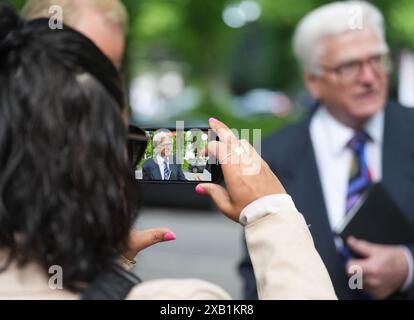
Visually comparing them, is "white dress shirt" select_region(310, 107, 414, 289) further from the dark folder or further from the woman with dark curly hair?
the woman with dark curly hair

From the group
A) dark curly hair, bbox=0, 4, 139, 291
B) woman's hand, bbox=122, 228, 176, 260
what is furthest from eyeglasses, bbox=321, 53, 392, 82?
dark curly hair, bbox=0, 4, 139, 291

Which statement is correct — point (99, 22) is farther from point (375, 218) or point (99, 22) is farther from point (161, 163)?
point (375, 218)

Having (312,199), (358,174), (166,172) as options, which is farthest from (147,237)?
(358,174)

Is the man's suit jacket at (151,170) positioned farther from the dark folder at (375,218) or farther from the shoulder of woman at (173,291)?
the dark folder at (375,218)

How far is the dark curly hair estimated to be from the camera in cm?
133

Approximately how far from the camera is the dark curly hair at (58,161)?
4.36ft

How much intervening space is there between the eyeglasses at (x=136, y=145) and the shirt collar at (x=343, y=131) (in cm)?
133

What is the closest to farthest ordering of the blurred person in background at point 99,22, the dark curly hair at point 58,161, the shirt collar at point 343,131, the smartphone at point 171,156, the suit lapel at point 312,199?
the dark curly hair at point 58,161 → the smartphone at point 171,156 → the blurred person in background at point 99,22 → the suit lapel at point 312,199 → the shirt collar at point 343,131

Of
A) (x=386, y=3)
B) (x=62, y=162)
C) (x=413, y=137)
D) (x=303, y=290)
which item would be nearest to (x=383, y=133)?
(x=413, y=137)

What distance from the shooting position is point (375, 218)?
2.62 m

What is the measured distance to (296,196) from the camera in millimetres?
2693

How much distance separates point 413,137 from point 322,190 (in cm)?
42

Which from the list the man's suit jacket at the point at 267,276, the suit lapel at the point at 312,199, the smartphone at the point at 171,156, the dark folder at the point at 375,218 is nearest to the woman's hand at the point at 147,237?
the smartphone at the point at 171,156

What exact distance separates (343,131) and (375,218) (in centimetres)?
45
